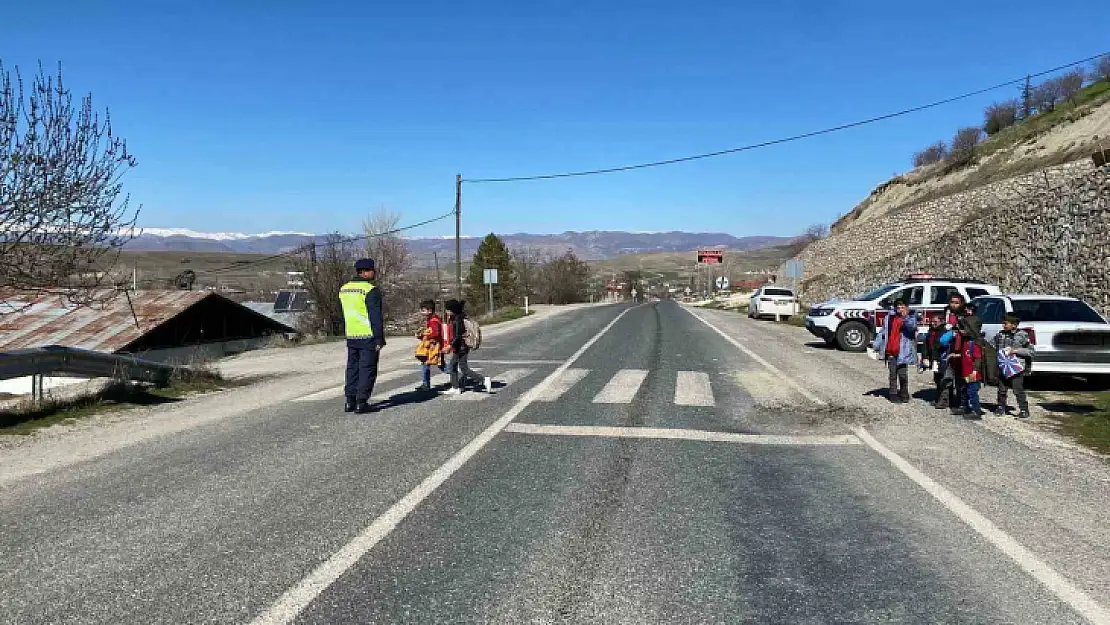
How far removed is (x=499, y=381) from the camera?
1236 centimetres

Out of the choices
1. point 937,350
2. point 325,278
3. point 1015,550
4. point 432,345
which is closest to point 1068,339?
point 937,350

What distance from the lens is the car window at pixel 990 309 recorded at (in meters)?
12.7

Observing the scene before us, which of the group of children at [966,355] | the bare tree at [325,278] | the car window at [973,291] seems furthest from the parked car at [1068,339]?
the bare tree at [325,278]

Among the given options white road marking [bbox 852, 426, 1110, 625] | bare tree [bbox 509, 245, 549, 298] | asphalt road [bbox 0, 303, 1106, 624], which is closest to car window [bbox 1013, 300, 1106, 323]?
asphalt road [bbox 0, 303, 1106, 624]

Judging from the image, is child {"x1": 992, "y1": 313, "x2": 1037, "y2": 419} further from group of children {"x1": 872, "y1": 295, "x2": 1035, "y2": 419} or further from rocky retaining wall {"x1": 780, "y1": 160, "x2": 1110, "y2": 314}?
rocky retaining wall {"x1": 780, "y1": 160, "x2": 1110, "y2": 314}

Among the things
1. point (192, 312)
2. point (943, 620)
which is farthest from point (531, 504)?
point (192, 312)

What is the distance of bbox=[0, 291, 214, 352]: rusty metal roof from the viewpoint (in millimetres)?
23328

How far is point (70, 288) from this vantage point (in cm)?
1020

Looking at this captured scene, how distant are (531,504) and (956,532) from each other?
2.86 metres

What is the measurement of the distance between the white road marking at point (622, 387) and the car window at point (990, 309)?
6098 mm

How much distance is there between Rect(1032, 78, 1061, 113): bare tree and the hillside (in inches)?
174

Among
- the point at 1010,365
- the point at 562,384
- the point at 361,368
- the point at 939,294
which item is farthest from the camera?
the point at 939,294

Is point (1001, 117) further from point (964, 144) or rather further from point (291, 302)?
point (291, 302)

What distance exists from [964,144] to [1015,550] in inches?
2660
